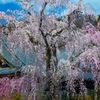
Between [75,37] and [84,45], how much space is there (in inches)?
37.6

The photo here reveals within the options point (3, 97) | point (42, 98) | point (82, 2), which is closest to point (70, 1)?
point (82, 2)

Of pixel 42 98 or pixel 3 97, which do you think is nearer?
pixel 42 98

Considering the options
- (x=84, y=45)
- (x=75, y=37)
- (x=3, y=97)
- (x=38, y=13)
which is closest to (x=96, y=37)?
(x=84, y=45)

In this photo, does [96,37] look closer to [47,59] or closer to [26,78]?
[47,59]

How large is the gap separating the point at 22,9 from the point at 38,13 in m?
0.57

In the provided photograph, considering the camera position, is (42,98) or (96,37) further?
(96,37)

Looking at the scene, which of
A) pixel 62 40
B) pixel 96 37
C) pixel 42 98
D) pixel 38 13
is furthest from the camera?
pixel 96 37

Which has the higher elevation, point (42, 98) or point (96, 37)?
point (96, 37)

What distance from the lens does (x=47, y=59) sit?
158 inches

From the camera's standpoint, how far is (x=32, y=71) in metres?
3.54

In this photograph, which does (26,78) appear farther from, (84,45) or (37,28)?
(84,45)

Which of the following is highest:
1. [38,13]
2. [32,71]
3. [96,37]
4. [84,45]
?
[38,13]

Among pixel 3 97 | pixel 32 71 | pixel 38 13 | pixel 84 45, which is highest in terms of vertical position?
pixel 38 13

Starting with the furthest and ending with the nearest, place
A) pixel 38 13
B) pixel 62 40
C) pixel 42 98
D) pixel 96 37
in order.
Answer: pixel 96 37, pixel 62 40, pixel 42 98, pixel 38 13
